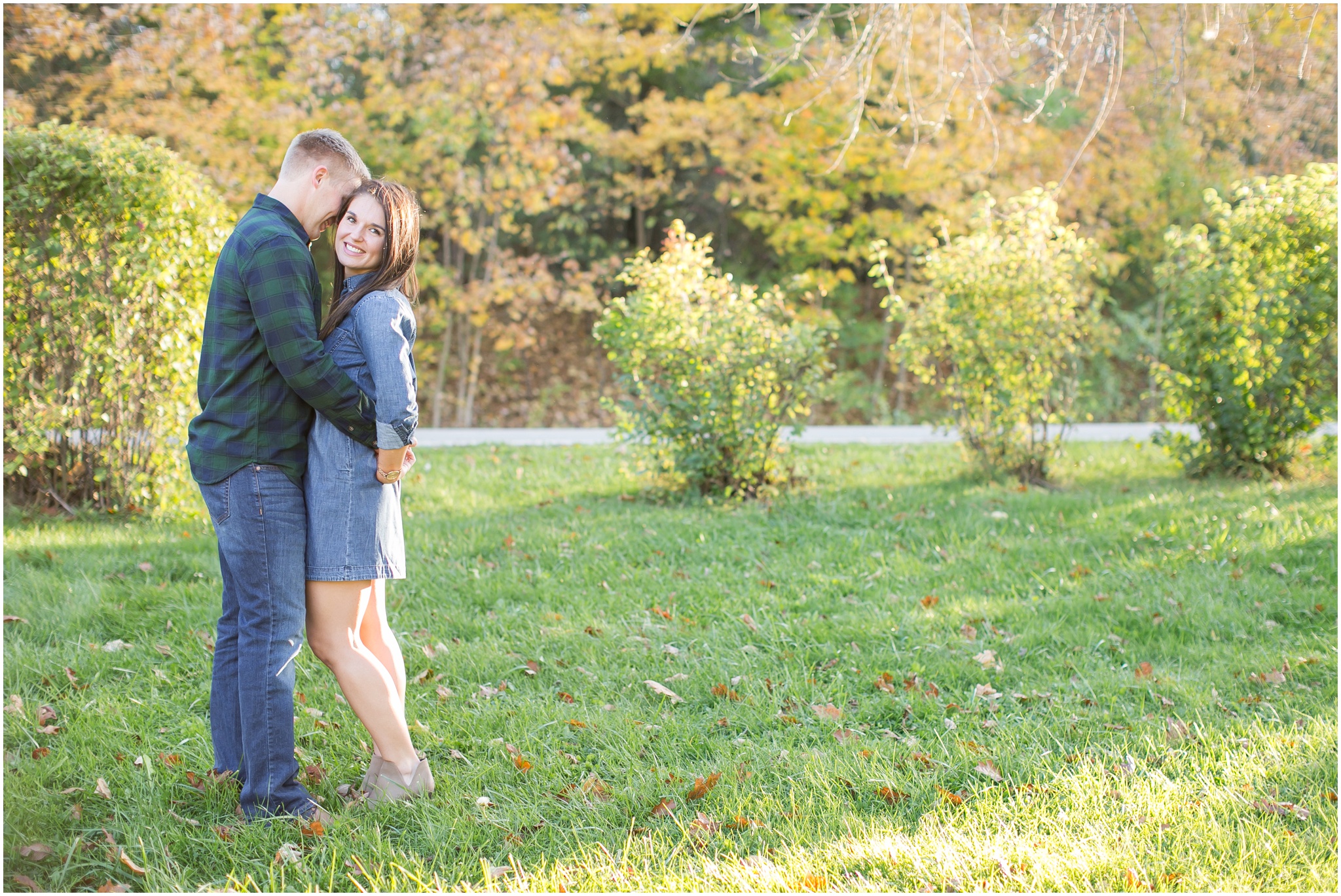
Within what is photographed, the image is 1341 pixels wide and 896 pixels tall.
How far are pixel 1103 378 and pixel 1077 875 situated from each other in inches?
547

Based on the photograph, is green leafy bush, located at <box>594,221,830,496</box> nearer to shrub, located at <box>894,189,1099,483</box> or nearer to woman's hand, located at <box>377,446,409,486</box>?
shrub, located at <box>894,189,1099,483</box>

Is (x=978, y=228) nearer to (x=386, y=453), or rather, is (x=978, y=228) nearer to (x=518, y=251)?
(x=386, y=453)

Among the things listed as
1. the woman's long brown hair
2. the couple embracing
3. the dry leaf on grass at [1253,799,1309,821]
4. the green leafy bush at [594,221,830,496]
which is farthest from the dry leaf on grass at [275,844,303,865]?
the green leafy bush at [594,221,830,496]

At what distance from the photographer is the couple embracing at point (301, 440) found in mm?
2615

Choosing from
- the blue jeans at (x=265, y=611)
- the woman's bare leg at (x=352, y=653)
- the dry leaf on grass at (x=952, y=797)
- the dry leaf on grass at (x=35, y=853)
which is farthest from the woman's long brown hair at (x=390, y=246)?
the dry leaf on grass at (x=952, y=797)

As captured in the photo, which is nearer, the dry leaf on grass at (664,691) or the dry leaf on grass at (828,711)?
the dry leaf on grass at (828,711)

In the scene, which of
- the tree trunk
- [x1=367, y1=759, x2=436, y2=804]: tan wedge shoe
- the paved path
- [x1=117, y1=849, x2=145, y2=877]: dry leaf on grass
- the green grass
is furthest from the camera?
the tree trunk

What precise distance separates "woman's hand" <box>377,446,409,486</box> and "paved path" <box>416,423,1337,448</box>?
675 cm

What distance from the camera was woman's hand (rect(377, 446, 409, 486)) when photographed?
8.82 ft

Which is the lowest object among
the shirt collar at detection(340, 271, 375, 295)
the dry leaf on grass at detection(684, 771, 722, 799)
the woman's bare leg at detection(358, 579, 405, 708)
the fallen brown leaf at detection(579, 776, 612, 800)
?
the fallen brown leaf at detection(579, 776, 612, 800)

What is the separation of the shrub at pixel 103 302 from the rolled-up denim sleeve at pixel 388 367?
378cm

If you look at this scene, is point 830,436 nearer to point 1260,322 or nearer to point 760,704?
point 1260,322

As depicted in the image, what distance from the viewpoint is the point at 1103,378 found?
15.0 meters

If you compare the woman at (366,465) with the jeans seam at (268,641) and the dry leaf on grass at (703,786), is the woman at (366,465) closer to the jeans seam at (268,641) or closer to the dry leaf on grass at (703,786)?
the jeans seam at (268,641)
